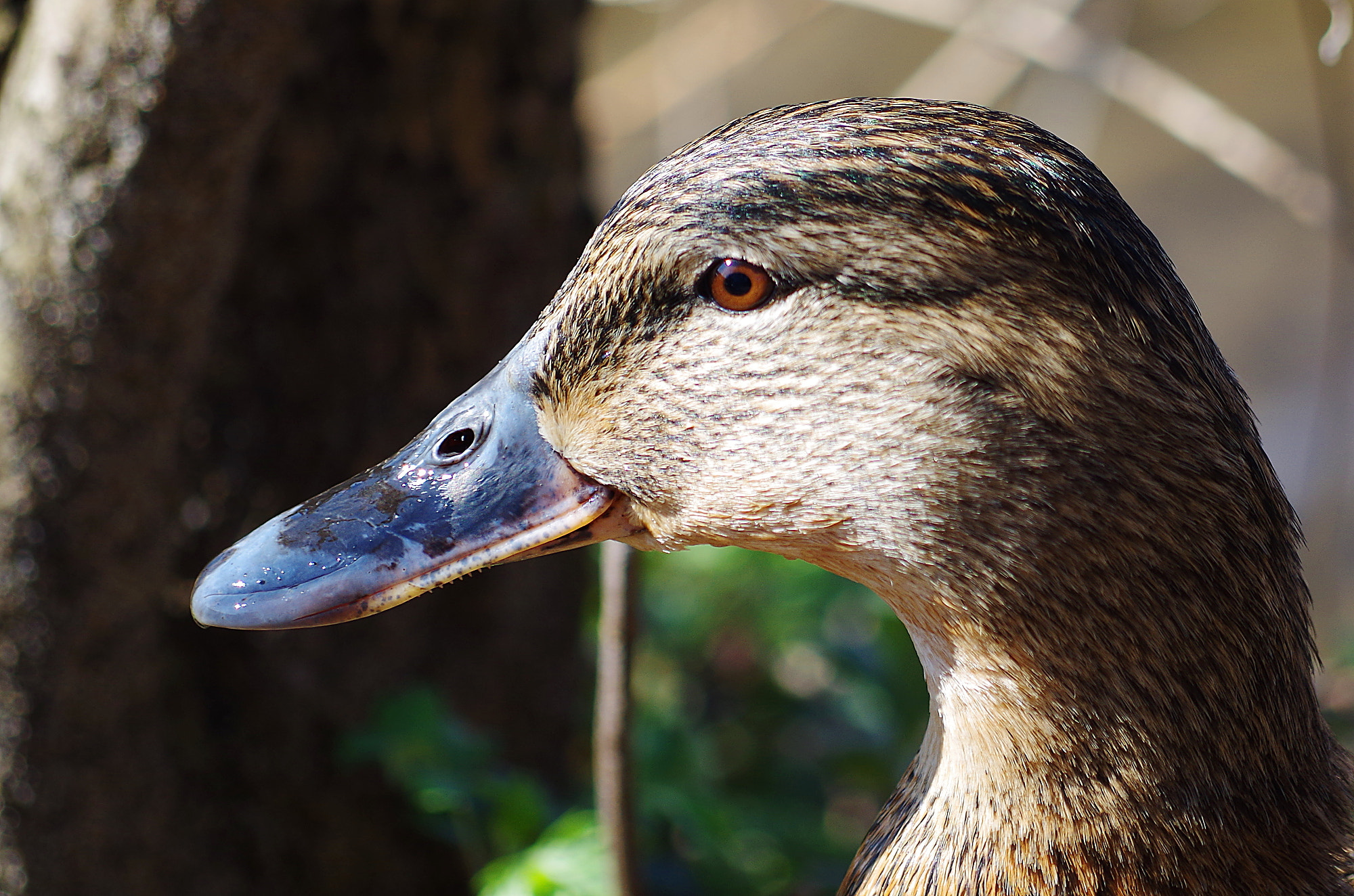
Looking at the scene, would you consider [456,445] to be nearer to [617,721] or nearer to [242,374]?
[617,721]

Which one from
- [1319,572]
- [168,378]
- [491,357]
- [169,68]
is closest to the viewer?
[169,68]

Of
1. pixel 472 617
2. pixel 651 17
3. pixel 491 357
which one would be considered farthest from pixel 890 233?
pixel 651 17

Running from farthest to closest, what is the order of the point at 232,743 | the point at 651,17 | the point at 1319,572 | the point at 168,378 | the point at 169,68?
the point at 651,17
the point at 1319,572
the point at 232,743
the point at 168,378
the point at 169,68

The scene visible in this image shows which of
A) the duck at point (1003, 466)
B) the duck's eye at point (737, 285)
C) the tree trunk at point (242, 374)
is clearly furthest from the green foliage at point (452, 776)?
the duck's eye at point (737, 285)

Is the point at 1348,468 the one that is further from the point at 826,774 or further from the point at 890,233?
the point at 890,233

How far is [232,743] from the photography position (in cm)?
252

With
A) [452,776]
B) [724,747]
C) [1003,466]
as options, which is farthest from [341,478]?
[1003,466]

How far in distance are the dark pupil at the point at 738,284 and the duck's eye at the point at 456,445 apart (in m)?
0.41

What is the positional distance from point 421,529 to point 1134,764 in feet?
2.76

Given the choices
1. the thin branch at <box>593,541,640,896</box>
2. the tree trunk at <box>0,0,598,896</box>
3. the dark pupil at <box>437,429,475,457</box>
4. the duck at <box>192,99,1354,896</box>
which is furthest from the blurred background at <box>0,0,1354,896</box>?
the duck at <box>192,99,1354,896</box>

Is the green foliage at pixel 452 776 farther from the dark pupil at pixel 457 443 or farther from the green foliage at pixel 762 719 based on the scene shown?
the dark pupil at pixel 457 443

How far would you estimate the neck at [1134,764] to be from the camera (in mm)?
1136

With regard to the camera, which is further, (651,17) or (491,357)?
(651,17)

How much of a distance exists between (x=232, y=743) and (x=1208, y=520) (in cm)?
216
